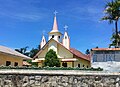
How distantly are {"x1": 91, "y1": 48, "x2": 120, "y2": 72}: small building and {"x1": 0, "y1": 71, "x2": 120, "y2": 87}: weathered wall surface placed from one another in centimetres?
233

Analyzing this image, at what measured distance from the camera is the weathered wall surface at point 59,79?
53.8 feet

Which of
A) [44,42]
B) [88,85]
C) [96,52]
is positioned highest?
[44,42]

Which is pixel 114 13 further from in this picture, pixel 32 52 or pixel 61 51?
pixel 32 52

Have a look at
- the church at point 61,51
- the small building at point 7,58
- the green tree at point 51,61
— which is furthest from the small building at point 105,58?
the church at point 61,51

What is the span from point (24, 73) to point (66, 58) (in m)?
24.8

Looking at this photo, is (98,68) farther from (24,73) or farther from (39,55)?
(39,55)

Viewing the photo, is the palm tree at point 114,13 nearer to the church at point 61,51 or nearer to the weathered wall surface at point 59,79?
the church at point 61,51

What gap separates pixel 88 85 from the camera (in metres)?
16.4

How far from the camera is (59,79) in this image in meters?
16.5

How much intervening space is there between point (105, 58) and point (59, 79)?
4.33 metres

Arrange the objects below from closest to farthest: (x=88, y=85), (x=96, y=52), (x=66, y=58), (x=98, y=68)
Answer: (x=88, y=85) < (x=98, y=68) < (x=96, y=52) < (x=66, y=58)

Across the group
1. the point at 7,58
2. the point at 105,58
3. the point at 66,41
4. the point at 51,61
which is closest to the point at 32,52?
the point at 66,41

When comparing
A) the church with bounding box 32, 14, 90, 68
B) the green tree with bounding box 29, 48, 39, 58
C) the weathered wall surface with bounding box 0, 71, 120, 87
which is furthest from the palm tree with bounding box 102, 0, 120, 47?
the green tree with bounding box 29, 48, 39, 58

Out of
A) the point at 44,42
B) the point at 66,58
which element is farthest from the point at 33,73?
the point at 44,42
